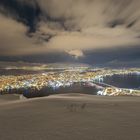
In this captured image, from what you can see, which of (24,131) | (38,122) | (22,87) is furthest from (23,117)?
(22,87)

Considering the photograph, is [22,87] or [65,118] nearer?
[65,118]

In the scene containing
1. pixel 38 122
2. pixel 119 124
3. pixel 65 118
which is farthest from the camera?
pixel 65 118

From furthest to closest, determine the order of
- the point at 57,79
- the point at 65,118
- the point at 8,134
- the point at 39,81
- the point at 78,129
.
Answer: the point at 57,79
the point at 39,81
the point at 65,118
the point at 78,129
the point at 8,134

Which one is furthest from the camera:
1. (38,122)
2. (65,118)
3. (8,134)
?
(65,118)

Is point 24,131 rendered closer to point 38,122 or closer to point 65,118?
point 38,122

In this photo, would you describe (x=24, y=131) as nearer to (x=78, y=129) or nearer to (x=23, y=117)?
(x=78, y=129)

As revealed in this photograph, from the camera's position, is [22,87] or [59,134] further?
[22,87]

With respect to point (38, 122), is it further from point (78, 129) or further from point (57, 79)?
point (57, 79)

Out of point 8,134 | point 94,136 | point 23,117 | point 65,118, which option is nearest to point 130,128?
point 94,136

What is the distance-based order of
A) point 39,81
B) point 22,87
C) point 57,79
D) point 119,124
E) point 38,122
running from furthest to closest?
point 57,79, point 39,81, point 22,87, point 38,122, point 119,124
